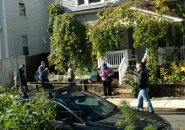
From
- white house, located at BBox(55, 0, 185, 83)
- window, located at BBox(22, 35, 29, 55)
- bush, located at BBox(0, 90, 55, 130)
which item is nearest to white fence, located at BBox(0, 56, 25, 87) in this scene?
window, located at BBox(22, 35, 29, 55)

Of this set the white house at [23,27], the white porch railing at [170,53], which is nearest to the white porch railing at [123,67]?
the white porch railing at [170,53]

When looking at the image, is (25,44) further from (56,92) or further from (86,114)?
(86,114)

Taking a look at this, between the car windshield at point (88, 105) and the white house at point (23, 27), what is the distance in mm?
19489

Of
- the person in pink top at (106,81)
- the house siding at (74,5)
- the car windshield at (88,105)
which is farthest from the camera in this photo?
the house siding at (74,5)

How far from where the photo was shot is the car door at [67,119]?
808 cm

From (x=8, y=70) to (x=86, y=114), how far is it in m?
18.3

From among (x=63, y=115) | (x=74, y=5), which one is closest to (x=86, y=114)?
(x=63, y=115)

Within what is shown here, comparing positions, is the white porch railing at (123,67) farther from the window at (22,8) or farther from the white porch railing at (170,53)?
the window at (22,8)

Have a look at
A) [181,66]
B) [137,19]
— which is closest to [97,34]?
[137,19]

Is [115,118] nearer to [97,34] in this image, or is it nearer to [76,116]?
[76,116]

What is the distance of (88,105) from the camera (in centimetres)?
896

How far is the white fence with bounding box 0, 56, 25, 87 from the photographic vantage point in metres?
25.7

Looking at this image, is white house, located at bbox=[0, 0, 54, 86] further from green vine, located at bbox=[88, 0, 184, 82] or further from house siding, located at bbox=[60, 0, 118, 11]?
green vine, located at bbox=[88, 0, 184, 82]

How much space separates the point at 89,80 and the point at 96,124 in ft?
45.2
